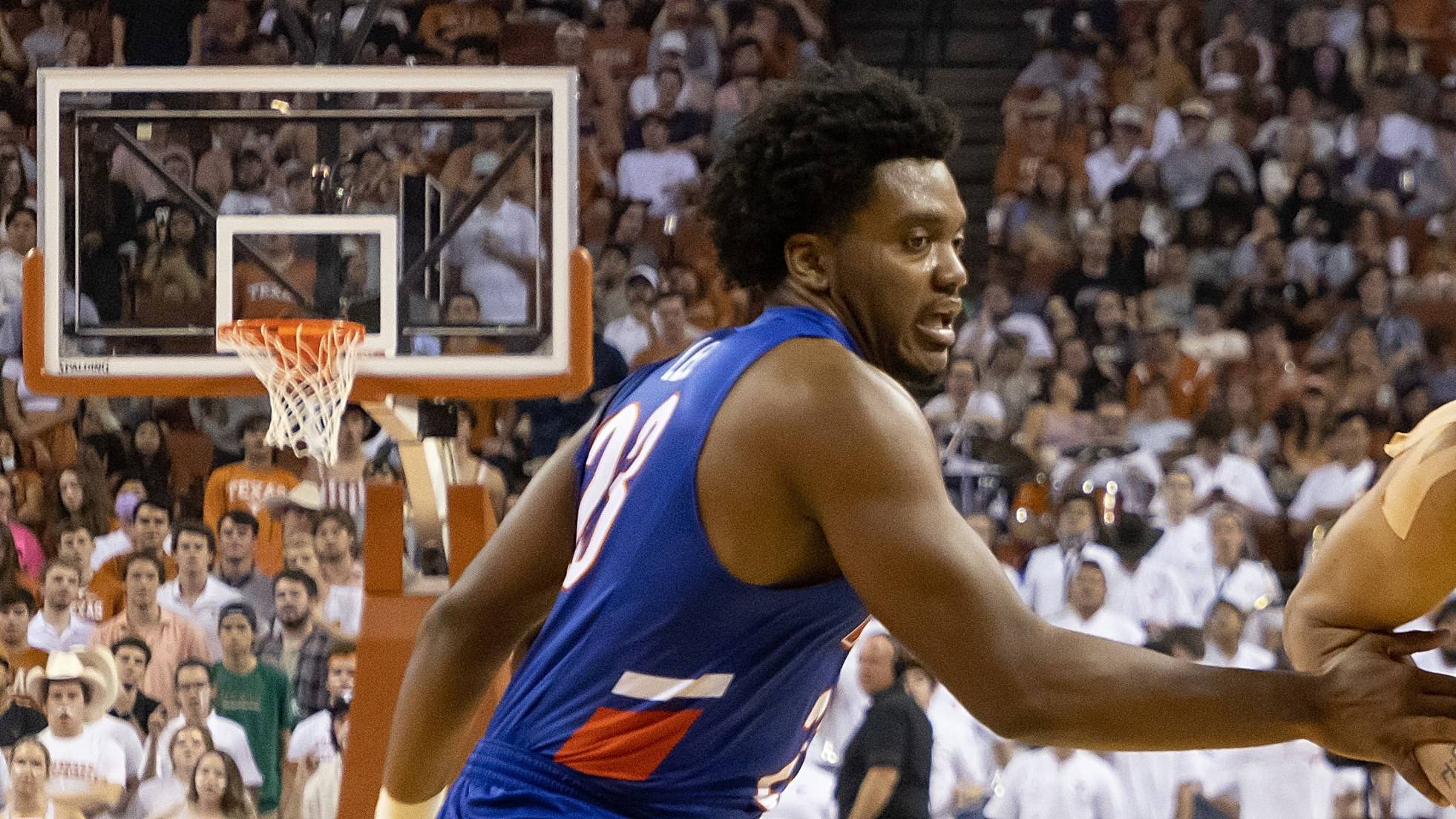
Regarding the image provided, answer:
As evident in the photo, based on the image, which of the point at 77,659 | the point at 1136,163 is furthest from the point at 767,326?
the point at 1136,163

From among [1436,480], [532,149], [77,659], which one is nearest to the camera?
[1436,480]

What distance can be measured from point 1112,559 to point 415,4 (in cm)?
534

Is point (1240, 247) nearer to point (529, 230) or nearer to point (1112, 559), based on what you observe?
point (1112, 559)

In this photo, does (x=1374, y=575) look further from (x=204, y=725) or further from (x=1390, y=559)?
(x=204, y=725)

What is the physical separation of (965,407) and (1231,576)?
1.59 metres

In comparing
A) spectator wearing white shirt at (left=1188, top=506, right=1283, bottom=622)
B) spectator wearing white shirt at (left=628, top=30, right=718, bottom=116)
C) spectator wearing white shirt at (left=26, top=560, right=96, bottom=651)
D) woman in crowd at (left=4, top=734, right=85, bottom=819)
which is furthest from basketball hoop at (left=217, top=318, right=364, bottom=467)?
spectator wearing white shirt at (left=628, top=30, right=718, bottom=116)

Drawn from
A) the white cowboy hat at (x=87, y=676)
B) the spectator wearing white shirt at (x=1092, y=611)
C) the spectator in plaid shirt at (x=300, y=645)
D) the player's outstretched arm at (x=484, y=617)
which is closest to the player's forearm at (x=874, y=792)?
the spectator wearing white shirt at (x=1092, y=611)

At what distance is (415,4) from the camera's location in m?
10.9

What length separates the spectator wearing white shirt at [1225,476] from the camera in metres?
8.92

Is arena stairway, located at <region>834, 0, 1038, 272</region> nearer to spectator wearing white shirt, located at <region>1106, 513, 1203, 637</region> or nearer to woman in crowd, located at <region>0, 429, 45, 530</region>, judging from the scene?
spectator wearing white shirt, located at <region>1106, 513, 1203, 637</region>

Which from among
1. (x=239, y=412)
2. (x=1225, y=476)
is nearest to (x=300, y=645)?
(x=239, y=412)

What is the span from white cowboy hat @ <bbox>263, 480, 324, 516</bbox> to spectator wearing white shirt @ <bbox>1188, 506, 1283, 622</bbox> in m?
3.88

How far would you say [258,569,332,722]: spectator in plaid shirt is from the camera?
7496 mm

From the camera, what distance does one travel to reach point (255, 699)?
7430 millimetres
